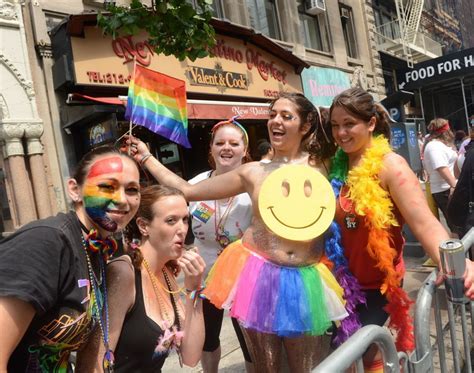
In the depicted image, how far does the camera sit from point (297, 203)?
6.61 ft

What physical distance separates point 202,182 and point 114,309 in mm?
980

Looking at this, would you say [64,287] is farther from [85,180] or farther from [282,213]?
[282,213]

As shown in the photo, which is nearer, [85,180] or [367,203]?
[85,180]

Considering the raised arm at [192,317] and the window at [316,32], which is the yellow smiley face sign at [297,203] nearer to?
the raised arm at [192,317]

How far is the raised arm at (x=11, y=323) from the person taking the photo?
112 cm

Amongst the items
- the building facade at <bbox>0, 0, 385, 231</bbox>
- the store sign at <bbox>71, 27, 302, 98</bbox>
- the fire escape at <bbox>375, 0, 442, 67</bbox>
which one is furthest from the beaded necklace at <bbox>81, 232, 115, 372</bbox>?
the fire escape at <bbox>375, 0, 442, 67</bbox>

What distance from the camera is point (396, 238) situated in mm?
2037

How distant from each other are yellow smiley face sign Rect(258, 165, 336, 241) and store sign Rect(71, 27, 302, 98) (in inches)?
138

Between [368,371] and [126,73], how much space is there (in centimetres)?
683

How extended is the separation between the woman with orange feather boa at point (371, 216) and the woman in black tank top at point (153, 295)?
75 centimetres

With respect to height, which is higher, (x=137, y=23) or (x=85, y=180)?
(x=137, y=23)

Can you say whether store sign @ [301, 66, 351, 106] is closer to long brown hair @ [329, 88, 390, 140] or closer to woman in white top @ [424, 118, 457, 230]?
woman in white top @ [424, 118, 457, 230]

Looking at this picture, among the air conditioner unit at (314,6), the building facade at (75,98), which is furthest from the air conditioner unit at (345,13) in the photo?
the building facade at (75,98)

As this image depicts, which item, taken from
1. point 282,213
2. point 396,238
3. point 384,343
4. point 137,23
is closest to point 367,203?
point 396,238
